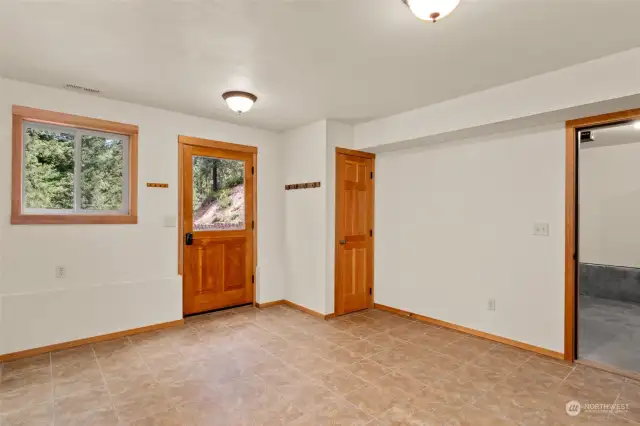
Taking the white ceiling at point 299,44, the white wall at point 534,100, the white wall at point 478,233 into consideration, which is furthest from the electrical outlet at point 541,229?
the white ceiling at point 299,44

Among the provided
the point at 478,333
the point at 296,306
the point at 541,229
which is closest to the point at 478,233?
the point at 541,229

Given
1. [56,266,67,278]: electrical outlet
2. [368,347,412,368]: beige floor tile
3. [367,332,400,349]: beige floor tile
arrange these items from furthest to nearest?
[367,332,400,349]: beige floor tile, [56,266,67,278]: electrical outlet, [368,347,412,368]: beige floor tile

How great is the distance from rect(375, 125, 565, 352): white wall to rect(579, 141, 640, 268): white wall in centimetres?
317

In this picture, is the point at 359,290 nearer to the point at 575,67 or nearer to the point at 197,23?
the point at 575,67

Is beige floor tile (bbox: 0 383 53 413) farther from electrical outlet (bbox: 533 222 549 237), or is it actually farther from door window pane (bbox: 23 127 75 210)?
electrical outlet (bbox: 533 222 549 237)

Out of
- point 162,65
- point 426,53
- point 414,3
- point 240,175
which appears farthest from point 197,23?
point 240,175

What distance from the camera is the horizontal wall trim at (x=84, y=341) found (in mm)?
3070

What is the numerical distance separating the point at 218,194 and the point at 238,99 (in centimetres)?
162

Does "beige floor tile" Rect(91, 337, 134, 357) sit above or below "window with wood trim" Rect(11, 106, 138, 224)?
below

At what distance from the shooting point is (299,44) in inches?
95.0

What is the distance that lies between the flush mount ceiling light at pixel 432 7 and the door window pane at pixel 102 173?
3.38 m

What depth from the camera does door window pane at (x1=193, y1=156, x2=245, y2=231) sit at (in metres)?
4.36

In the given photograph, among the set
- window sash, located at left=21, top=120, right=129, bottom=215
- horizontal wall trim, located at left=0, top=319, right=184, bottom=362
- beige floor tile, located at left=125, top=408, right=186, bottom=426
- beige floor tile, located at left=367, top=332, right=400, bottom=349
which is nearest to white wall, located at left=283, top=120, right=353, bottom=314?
beige floor tile, located at left=367, top=332, right=400, bottom=349

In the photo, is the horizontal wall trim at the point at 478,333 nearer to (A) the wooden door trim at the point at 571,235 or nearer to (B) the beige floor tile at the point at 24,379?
(A) the wooden door trim at the point at 571,235
